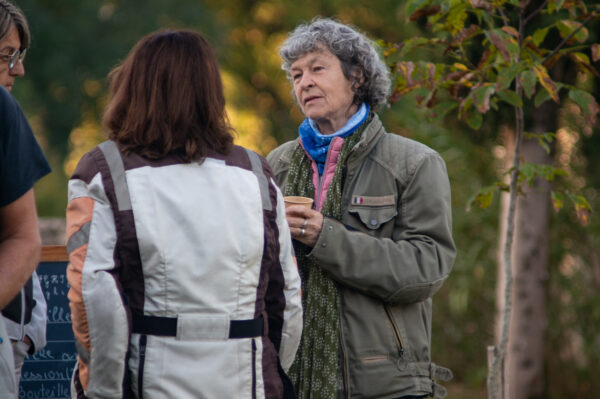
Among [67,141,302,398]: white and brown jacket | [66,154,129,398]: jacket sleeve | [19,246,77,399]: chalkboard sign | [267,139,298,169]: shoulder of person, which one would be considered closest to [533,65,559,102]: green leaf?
[267,139,298,169]: shoulder of person

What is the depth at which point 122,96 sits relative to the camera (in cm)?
214

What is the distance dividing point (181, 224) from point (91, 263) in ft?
0.77

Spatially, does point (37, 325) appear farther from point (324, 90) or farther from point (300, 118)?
point (300, 118)

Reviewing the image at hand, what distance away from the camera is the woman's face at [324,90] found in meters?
2.99

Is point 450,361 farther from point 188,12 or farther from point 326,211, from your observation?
point 188,12

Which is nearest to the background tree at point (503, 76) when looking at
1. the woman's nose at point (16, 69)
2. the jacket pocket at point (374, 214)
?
the jacket pocket at point (374, 214)

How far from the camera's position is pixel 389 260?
268cm

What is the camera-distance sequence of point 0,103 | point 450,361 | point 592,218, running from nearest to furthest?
point 0,103, point 592,218, point 450,361

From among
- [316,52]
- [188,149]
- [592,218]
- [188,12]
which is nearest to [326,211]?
[316,52]

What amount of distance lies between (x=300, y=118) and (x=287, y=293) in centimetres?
1427

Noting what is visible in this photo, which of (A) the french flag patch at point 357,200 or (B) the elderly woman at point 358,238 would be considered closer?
(B) the elderly woman at point 358,238

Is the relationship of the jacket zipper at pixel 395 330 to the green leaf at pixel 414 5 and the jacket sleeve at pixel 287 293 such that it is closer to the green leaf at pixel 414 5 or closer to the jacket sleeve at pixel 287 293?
the jacket sleeve at pixel 287 293

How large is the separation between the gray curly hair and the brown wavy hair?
2.92 feet

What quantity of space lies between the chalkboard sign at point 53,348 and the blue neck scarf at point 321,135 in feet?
4.08
